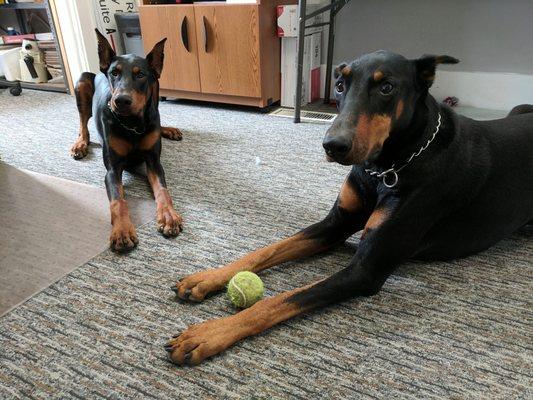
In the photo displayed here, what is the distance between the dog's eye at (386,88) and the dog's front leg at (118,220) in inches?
41.2

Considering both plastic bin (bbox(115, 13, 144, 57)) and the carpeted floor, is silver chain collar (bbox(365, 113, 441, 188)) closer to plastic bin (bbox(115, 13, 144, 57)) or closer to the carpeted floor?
the carpeted floor

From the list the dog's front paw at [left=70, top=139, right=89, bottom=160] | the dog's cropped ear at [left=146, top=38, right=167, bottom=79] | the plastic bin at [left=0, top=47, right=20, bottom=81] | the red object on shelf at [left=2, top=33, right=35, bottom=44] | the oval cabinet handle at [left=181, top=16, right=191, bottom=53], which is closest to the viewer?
the dog's cropped ear at [left=146, top=38, right=167, bottom=79]

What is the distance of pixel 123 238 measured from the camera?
4.95 ft

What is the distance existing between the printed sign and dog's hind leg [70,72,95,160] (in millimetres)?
1570

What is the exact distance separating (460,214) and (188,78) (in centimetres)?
277

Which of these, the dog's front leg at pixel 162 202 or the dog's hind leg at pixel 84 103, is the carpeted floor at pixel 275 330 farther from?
the dog's hind leg at pixel 84 103

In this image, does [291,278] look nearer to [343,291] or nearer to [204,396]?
[343,291]

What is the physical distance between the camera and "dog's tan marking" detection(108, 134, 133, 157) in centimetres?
191

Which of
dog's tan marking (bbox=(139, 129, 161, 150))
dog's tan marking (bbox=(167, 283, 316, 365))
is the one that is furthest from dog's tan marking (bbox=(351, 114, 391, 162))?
dog's tan marking (bbox=(139, 129, 161, 150))

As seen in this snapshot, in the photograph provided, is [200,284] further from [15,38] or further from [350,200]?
[15,38]

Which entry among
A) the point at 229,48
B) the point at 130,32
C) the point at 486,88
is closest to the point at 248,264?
the point at 229,48

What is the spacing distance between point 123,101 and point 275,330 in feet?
4.03

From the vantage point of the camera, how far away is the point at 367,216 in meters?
1.36

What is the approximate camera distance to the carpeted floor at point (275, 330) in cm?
98
